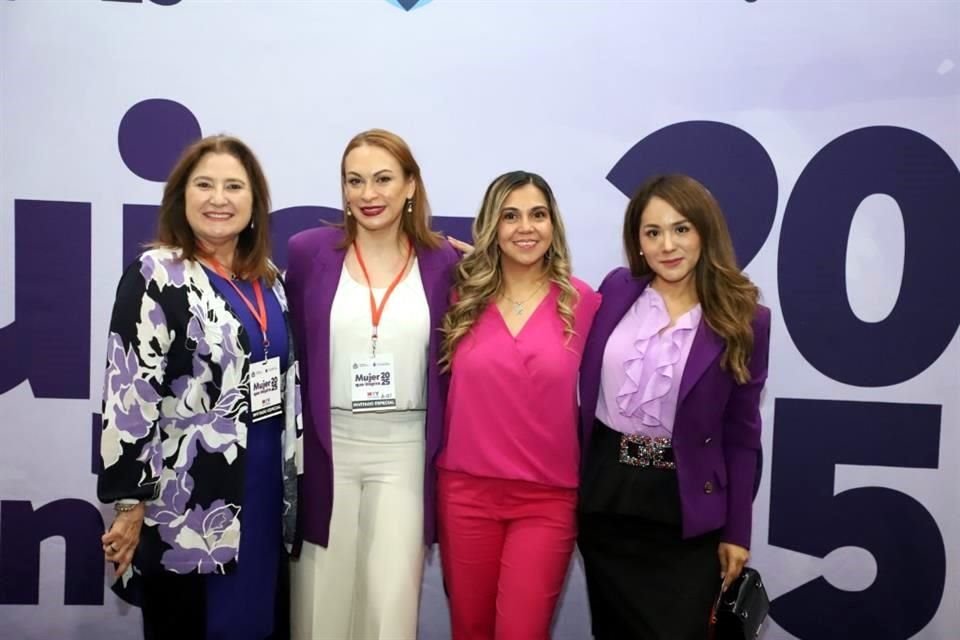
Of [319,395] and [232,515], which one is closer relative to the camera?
[232,515]

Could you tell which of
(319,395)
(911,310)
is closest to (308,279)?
(319,395)

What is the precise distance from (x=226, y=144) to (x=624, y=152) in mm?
1636

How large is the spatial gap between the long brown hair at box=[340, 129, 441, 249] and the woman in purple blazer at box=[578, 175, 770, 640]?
66cm

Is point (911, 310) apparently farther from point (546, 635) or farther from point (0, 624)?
point (0, 624)

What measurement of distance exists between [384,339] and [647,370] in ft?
2.57

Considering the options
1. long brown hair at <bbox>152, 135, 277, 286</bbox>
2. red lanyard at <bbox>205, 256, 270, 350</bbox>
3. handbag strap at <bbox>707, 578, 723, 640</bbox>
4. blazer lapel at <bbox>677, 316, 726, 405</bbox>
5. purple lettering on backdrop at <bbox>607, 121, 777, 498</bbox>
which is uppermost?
purple lettering on backdrop at <bbox>607, 121, 777, 498</bbox>

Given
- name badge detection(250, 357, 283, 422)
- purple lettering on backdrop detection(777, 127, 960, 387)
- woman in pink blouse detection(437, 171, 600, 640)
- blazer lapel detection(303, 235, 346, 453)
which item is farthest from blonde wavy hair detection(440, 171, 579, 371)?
purple lettering on backdrop detection(777, 127, 960, 387)

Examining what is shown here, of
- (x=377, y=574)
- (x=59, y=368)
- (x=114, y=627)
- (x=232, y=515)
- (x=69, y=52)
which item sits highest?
(x=69, y=52)

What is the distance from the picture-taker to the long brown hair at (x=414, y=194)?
2.41 m

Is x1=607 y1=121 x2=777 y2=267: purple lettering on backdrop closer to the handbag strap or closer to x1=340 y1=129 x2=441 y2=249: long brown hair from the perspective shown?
x1=340 y1=129 x2=441 y2=249: long brown hair

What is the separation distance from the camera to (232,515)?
2.04 m

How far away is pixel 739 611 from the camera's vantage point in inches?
87.9

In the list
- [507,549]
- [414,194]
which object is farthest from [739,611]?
[414,194]

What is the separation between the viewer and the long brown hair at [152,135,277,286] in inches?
82.4
